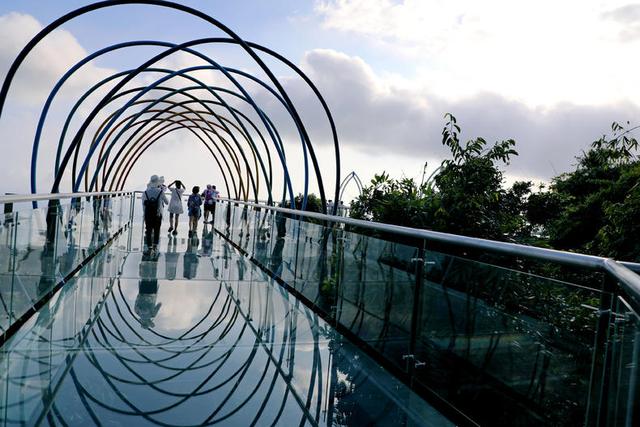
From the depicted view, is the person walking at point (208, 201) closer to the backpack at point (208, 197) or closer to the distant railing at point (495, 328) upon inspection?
the backpack at point (208, 197)

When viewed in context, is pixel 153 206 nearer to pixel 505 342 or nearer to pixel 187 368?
pixel 187 368

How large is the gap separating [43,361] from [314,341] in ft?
7.24

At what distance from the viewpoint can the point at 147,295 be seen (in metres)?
7.31

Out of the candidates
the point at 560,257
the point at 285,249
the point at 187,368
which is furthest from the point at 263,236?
the point at 560,257

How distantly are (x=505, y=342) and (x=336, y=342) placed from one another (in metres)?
2.24

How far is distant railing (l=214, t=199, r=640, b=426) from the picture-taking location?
2471 millimetres

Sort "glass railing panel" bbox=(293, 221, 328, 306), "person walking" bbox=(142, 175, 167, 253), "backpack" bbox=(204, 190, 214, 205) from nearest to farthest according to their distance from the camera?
"glass railing panel" bbox=(293, 221, 328, 306) < "person walking" bbox=(142, 175, 167, 253) < "backpack" bbox=(204, 190, 214, 205)

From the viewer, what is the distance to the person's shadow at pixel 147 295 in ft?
19.8

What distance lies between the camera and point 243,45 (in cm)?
1678

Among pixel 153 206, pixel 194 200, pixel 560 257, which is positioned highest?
pixel 560 257

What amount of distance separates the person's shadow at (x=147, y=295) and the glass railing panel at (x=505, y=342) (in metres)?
3.02

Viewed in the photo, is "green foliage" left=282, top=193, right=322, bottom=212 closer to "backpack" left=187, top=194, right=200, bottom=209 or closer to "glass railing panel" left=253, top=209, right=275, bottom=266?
"backpack" left=187, top=194, right=200, bottom=209

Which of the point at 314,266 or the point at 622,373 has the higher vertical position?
the point at 622,373

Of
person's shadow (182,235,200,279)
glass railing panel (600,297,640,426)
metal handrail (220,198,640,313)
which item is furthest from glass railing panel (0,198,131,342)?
glass railing panel (600,297,640,426)
